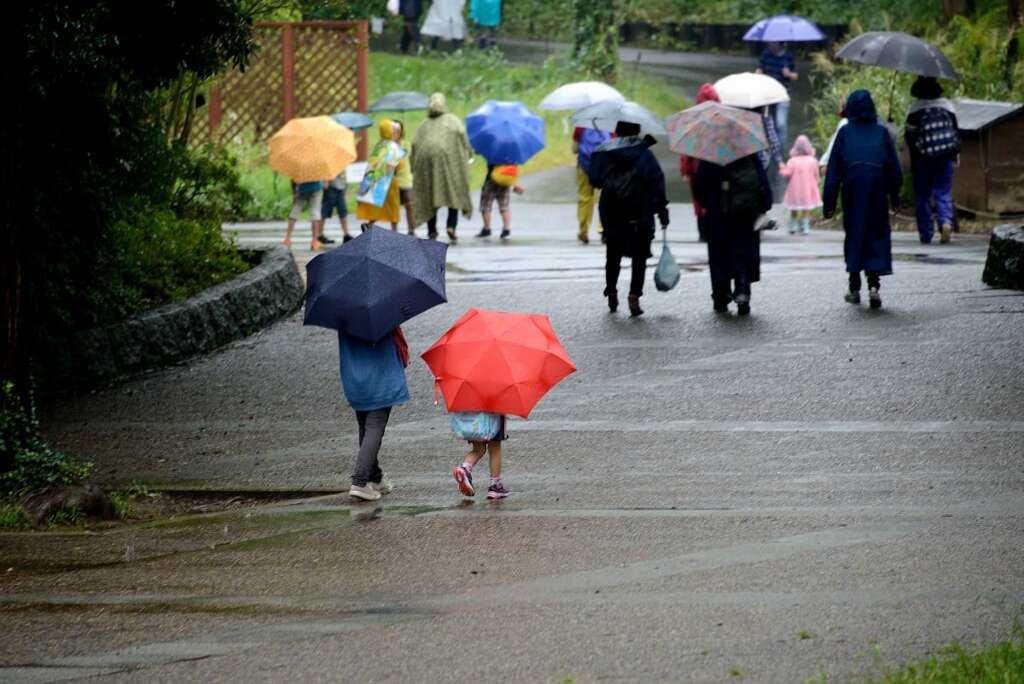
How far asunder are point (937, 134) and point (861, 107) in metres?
5.73

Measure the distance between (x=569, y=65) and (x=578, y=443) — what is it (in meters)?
26.0

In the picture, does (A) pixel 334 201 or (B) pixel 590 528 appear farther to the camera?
(A) pixel 334 201

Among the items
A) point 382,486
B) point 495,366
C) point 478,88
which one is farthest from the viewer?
point 478,88

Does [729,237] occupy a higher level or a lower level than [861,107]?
lower

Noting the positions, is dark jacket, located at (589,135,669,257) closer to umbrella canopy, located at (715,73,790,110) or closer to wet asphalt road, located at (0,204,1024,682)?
wet asphalt road, located at (0,204,1024,682)

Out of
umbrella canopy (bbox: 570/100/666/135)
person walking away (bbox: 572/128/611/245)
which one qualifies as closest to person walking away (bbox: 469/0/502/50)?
person walking away (bbox: 572/128/611/245)

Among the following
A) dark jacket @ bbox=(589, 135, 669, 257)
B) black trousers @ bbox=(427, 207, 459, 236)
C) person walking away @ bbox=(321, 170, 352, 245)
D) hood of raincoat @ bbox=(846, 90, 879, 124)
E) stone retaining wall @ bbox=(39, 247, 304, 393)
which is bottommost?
stone retaining wall @ bbox=(39, 247, 304, 393)

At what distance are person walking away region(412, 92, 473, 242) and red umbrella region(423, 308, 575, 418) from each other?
12.8 meters

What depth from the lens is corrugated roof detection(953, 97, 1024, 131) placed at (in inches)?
811

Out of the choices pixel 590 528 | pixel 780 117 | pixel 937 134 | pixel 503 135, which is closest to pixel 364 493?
pixel 590 528

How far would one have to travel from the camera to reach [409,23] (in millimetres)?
40281

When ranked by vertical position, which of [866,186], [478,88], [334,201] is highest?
[478,88]

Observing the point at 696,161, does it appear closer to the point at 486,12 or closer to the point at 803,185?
the point at 803,185

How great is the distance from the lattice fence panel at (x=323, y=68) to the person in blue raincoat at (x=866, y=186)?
15.3 meters
